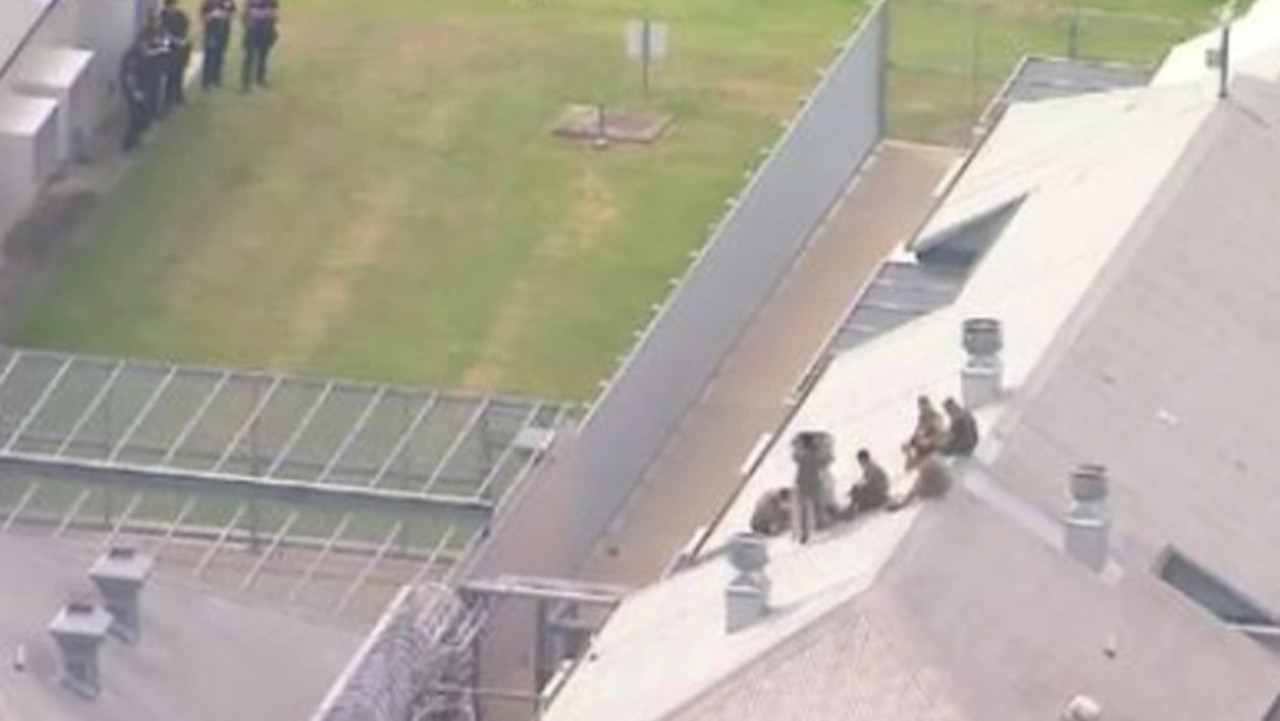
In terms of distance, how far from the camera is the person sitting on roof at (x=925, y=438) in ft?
180

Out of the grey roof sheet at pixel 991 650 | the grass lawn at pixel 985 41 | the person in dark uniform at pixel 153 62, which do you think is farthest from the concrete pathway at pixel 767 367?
the grey roof sheet at pixel 991 650

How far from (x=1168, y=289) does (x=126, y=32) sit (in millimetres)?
17167

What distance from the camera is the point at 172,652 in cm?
5288

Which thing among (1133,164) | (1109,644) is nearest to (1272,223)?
(1133,164)

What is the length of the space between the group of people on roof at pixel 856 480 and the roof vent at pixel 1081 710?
3.45 metres

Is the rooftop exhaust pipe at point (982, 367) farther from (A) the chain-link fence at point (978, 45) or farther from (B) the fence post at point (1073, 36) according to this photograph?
(B) the fence post at point (1073, 36)

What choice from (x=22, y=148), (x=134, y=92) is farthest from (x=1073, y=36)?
(x=22, y=148)

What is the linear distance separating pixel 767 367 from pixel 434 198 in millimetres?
6287

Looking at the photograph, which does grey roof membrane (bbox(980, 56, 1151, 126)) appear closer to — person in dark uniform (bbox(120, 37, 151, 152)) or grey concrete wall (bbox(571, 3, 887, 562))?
grey concrete wall (bbox(571, 3, 887, 562))

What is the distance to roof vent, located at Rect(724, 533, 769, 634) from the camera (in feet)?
173

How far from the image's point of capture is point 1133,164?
212 ft

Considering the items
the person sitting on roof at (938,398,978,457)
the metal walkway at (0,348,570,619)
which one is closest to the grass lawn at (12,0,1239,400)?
the metal walkway at (0,348,570,619)

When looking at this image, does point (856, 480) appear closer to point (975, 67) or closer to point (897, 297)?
point (897, 297)

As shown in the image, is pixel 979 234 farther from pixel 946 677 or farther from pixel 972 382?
pixel 946 677
